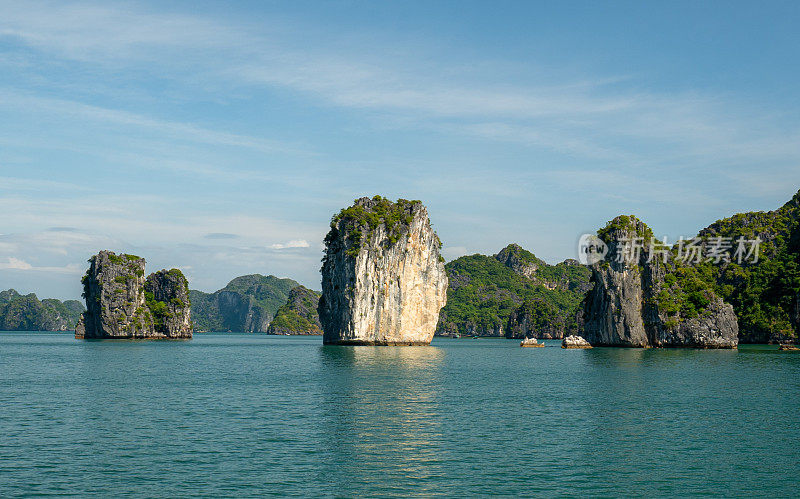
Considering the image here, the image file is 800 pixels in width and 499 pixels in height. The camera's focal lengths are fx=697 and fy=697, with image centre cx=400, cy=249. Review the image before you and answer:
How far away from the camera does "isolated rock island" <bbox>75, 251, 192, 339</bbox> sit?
17038 cm

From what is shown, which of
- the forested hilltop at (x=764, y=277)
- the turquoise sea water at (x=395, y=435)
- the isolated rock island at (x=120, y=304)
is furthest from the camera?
the isolated rock island at (x=120, y=304)

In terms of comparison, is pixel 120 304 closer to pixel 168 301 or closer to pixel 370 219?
pixel 168 301

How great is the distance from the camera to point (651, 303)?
131000 mm

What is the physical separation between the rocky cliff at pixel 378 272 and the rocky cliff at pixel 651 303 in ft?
115

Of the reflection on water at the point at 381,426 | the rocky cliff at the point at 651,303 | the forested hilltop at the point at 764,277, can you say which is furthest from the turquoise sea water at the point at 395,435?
the forested hilltop at the point at 764,277

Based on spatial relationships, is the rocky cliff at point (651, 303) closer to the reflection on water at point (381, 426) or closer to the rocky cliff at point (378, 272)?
the rocky cliff at point (378, 272)

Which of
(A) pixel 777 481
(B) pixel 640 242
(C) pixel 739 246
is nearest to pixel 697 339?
(B) pixel 640 242

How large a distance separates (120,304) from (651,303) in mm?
122844

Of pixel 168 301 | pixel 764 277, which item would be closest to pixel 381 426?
pixel 764 277

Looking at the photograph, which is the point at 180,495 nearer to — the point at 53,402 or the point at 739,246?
the point at 53,402

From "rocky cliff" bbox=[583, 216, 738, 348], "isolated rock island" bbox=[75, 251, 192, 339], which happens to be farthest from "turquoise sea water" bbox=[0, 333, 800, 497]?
"isolated rock island" bbox=[75, 251, 192, 339]

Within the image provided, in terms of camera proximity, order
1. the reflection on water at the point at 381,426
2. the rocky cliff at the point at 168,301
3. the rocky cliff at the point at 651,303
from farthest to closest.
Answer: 1. the rocky cliff at the point at 168,301
2. the rocky cliff at the point at 651,303
3. the reflection on water at the point at 381,426

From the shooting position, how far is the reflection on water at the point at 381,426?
91.4ft

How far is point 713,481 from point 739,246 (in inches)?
6570
